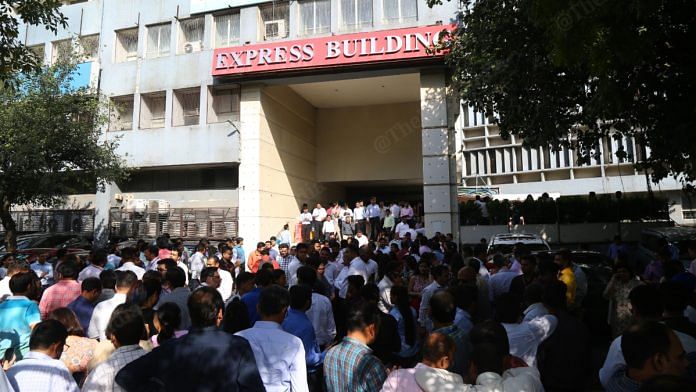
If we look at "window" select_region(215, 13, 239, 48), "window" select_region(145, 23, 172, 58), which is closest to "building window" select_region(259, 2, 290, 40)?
"window" select_region(215, 13, 239, 48)

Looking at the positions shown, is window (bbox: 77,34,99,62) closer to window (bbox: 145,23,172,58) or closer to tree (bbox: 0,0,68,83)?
window (bbox: 145,23,172,58)

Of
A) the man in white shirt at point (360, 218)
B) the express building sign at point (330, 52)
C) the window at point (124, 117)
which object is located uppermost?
the express building sign at point (330, 52)

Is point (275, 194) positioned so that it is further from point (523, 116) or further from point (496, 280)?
point (496, 280)

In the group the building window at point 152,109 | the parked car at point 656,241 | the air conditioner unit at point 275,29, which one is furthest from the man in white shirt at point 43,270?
the air conditioner unit at point 275,29

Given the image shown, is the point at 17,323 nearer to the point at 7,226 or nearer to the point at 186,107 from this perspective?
the point at 7,226

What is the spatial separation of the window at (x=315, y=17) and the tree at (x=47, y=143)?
8643mm

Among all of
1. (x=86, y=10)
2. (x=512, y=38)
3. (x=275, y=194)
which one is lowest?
(x=275, y=194)

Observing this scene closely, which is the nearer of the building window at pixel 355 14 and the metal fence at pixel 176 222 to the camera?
the building window at pixel 355 14

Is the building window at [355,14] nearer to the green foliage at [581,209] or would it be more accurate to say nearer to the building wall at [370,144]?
the building wall at [370,144]

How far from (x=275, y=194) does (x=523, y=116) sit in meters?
11.7

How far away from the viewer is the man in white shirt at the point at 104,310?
14.5 feet

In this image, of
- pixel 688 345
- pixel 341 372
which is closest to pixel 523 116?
pixel 688 345

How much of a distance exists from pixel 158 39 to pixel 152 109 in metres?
3.20

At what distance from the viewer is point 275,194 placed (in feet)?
64.4
